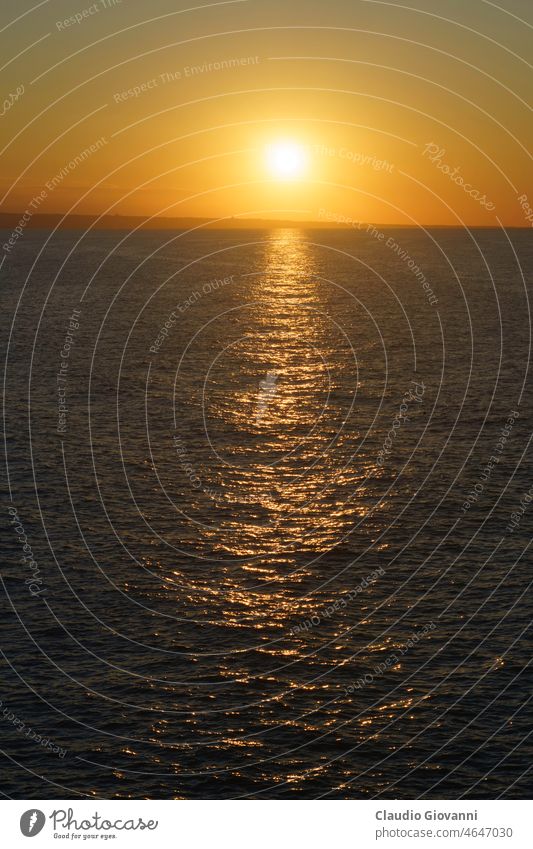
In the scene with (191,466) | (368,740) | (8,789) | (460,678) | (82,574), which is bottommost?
→ (8,789)

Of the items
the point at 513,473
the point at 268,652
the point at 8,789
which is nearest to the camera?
the point at 8,789

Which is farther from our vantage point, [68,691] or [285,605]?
[285,605]

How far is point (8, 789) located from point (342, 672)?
34.5m

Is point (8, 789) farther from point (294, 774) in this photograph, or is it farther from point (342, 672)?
point (342, 672)

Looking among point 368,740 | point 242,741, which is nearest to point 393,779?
point 368,740

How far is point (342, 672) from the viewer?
110062 mm
